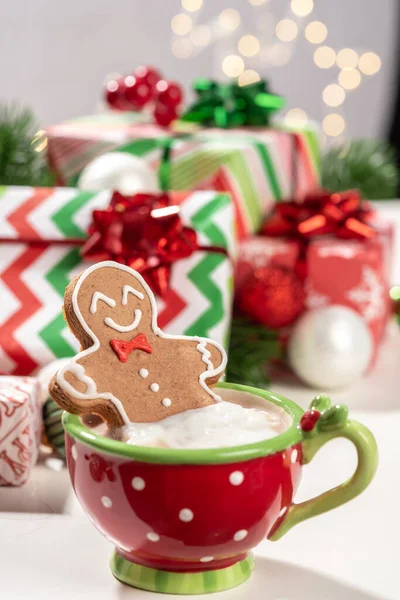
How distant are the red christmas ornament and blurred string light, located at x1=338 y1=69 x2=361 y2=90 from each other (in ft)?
4.81

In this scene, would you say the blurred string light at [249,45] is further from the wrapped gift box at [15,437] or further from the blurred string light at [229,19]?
the wrapped gift box at [15,437]

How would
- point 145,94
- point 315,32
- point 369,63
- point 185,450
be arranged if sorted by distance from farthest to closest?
point 369,63
point 315,32
point 145,94
point 185,450

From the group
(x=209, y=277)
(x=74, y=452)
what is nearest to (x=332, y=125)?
(x=209, y=277)

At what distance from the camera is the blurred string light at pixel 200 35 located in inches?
84.2

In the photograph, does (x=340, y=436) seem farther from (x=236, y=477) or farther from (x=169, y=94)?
(x=169, y=94)

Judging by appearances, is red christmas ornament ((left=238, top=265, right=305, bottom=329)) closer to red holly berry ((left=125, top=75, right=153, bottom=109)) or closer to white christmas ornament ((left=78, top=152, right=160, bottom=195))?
white christmas ornament ((left=78, top=152, right=160, bottom=195))

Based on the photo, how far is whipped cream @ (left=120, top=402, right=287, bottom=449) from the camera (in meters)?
0.49

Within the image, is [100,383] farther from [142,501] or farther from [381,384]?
[381,384]

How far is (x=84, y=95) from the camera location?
2113 millimetres

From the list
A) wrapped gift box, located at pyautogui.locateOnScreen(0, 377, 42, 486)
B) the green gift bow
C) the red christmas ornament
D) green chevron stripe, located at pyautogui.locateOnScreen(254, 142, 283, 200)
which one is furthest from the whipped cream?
the green gift bow

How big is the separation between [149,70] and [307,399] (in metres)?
0.58

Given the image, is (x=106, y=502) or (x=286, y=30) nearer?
(x=106, y=502)

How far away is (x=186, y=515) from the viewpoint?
1.53ft

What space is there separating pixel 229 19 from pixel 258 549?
179cm
